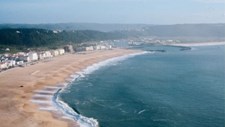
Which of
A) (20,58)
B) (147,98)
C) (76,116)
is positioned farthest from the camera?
(20,58)

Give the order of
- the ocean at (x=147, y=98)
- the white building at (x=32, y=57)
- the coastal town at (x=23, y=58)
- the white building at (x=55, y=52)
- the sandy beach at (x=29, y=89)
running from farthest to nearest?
the white building at (x=55, y=52)
the white building at (x=32, y=57)
the coastal town at (x=23, y=58)
the ocean at (x=147, y=98)
the sandy beach at (x=29, y=89)

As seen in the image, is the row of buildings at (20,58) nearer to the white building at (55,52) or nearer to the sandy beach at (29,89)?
the white building at (55,52)

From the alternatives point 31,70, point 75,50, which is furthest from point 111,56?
point 31,70

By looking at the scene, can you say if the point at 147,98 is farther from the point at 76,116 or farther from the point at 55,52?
the point at 55,52

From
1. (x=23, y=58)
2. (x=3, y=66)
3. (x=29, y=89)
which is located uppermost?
(x=23, y=58)

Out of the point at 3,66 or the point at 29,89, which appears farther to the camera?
the point at 3,66

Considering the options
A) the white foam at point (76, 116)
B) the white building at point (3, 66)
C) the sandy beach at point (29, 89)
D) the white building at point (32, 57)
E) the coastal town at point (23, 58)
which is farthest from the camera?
the white building at point (32, 57)

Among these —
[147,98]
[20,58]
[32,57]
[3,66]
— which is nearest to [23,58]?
[20,58]

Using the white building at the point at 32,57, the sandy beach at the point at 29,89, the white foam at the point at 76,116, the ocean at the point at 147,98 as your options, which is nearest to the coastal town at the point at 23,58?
the white building at the point at 32,57
